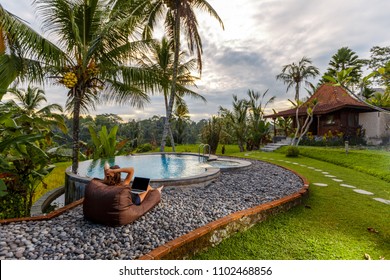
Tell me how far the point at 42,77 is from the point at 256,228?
6.78 m

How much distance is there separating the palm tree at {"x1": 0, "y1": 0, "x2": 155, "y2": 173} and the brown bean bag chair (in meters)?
3.17

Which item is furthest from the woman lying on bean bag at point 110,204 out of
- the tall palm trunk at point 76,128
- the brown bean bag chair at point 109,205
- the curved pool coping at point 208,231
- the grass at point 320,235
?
the tall palm trunk at point 76,128

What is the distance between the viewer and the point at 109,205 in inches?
115

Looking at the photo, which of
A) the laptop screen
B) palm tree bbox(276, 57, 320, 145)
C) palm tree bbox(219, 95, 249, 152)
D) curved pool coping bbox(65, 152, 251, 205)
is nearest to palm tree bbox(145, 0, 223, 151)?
curved pool coping bbox(65, 152, 251, 205)

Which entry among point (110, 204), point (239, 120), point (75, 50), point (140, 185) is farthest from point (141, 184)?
point (239, 120)

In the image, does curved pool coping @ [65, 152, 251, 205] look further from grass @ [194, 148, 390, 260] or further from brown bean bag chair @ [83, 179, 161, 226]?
grass @ [194, 148, 390, 260]

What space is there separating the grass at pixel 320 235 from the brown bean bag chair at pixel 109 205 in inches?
41.6

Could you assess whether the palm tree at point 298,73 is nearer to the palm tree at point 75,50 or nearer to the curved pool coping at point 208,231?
the palm tree at point 75,50

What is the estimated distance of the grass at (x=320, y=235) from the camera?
2.70 meters

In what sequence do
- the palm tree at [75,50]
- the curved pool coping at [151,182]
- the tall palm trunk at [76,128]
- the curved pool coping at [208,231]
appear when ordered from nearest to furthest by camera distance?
the curved pool coping at [208,231] → the curved pool coping at [151,182] → the palm tree at [75,50] → the tall palm trunk at [76,128]

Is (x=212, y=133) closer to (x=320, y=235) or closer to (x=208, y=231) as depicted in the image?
(x=320, y=235)
